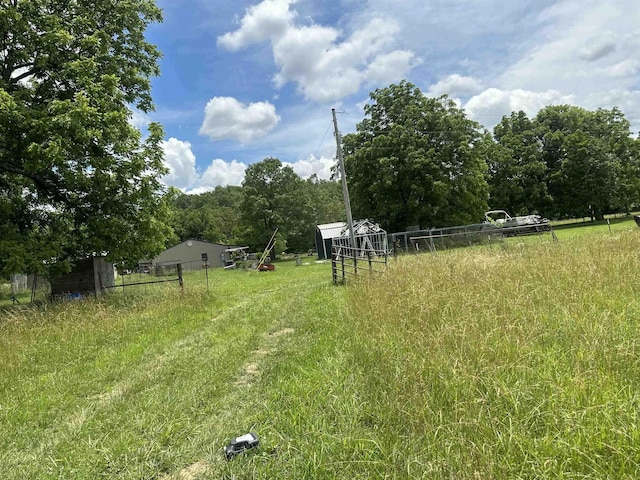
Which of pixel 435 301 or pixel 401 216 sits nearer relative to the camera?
pixel 435 301

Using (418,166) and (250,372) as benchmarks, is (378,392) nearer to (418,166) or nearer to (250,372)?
(250,372)

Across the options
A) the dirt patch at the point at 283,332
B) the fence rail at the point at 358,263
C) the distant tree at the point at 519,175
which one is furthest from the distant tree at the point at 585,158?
the dirt patch at the point at 283,332

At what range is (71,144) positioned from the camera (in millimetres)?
10352

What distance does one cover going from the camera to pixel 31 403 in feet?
15.3

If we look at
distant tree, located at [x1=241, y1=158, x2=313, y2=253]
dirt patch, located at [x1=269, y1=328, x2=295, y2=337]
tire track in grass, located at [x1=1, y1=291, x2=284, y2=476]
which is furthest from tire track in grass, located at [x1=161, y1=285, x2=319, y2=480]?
distant tree, located at [x1=241, y1=158, x2=313, y2=253]

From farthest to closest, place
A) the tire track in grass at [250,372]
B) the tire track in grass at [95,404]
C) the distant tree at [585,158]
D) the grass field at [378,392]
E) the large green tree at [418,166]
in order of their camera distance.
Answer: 1. the distant tree at [585,158]
2. the large green tree at [418,166]
3. the tire track in grass at [95,404]
4. the tire track in grass at [250,372]
5. the grass field at [378,392]

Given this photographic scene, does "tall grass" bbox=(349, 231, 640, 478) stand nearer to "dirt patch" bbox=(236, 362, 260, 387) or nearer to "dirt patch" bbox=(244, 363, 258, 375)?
"dirt patch" bbox=(236, 362, 260, 387)

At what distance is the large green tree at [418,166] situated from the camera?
3083 cm

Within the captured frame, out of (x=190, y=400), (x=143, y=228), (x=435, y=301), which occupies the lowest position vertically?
(x=190, y=400)

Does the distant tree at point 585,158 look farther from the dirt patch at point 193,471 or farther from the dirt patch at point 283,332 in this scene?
the dirt patch at point 193,471

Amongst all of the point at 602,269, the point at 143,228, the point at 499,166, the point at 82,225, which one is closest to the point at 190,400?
the point at 602,269

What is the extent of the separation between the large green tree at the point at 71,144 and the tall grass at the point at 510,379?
9.25 metres

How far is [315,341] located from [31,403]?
12.3 ft

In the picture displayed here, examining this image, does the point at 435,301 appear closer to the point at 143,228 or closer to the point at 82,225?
the point at 143,228
